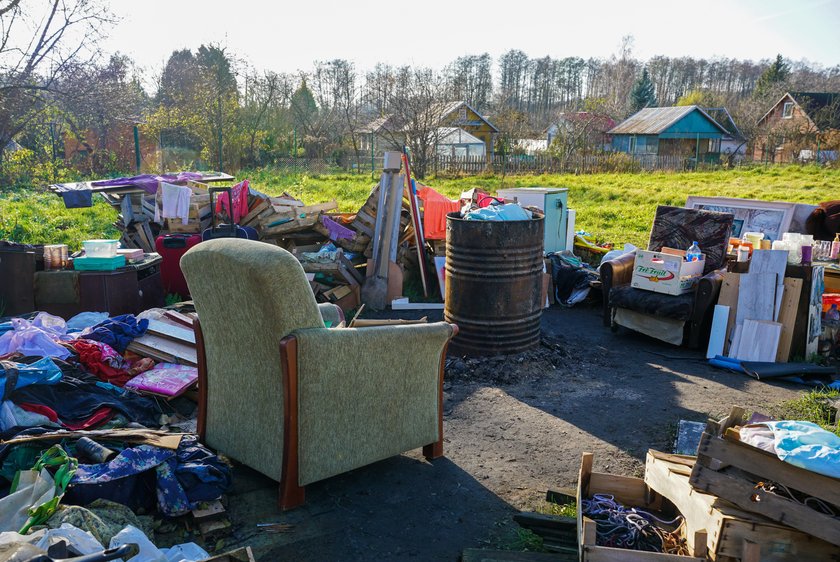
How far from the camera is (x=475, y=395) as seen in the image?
202 inches

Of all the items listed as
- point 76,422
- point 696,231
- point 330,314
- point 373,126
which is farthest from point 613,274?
point 373,126

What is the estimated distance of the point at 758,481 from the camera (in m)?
2.67

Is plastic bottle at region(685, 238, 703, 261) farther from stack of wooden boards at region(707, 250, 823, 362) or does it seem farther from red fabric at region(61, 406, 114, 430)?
red fabric at region(61, 406, 114, 430)

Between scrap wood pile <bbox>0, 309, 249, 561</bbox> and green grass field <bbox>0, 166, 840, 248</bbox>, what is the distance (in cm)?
585

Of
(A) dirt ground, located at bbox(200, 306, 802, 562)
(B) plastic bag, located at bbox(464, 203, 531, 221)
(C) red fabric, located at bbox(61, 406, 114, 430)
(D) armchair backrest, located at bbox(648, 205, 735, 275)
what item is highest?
(B) plastic bag, located at bbox(464, 203, 531, 221)

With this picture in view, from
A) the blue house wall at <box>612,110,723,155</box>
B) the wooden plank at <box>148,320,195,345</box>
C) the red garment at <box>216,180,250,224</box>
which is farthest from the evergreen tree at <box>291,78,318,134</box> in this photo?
the wooden plank at <box>148,320,195,345</box>

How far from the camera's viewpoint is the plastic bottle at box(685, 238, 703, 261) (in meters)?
6.61

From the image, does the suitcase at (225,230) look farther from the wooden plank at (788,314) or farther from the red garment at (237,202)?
the wooden plank at (788,314)

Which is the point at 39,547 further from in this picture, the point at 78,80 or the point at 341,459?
the point at 78,80

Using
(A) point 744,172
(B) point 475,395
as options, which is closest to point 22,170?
(B) point 475,395

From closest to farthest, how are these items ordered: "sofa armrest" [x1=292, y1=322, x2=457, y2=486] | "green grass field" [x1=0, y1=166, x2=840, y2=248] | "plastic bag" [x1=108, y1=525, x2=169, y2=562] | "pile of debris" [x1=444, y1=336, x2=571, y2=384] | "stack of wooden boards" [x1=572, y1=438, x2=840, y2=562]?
"stack of wooden boards" [x1=572, y1=438, x2=840, y2=562], "plastic bag" [x1=108, y1=525, x2=169, y2=562], "sofa armrest" [x1=292, y1=322, x2=457, y2=486], "pile of debris" [x1=444, y1=336, x2=571, y2=384], "green grass field" [x1=0, y1=166, x2=840, y2=248]

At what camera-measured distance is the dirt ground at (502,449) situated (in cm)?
321

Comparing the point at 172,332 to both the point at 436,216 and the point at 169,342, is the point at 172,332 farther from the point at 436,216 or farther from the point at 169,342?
the point at 436,216

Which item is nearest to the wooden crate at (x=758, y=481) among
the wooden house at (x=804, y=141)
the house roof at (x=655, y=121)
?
the wooden house at (x=804, y=141)
